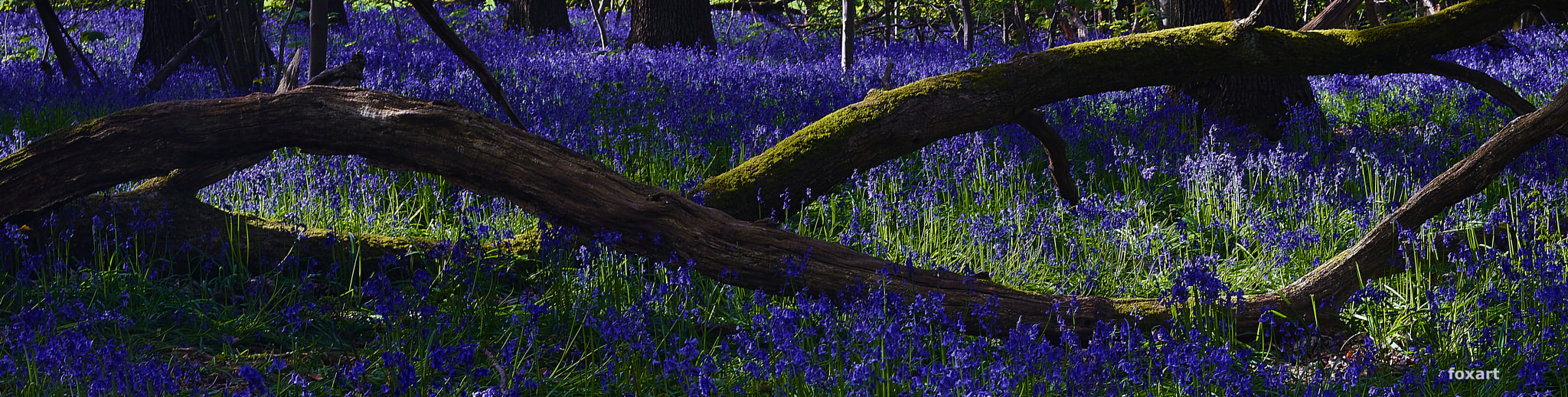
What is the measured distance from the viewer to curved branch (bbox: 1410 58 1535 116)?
4.33 meters

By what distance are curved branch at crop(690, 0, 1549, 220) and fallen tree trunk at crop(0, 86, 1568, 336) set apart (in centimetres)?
78

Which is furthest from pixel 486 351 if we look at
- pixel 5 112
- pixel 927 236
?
pixel 5 112

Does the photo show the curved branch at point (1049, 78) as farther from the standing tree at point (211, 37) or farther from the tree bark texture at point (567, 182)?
the standing tree at point (211, 37)

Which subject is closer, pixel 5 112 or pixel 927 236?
pixel 927 236

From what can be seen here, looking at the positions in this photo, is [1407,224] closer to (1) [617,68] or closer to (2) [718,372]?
(2) [718,372]

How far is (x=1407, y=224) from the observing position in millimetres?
3551

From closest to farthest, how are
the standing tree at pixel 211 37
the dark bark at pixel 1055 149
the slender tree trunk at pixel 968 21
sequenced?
the dark bark at pixel 1055 149
the standing tree at pixel 211 37
the slender tree trunk at pixel 968 21

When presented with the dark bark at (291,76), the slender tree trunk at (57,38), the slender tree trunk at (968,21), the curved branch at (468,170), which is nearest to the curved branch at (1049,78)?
the curved branch at (468,170)

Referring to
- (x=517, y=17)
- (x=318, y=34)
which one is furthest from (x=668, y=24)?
(x=318, y=34)

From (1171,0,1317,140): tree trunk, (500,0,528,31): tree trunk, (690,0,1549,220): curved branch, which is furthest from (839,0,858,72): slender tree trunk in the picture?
(500,0,528,31): tree trunk

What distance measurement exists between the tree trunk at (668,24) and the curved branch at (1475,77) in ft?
24.3

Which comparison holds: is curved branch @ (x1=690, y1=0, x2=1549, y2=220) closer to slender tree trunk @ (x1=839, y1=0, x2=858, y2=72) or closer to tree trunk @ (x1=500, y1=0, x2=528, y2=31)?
slender tree trunk @ (x1=839, y1=0, x2=858, y2=72)

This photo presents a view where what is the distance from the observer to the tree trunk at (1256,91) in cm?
676

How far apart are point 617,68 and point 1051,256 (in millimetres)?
5007
